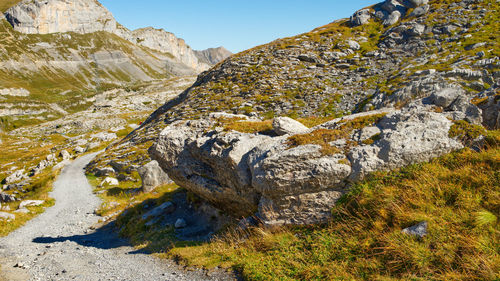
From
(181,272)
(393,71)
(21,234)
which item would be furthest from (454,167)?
(393,71)

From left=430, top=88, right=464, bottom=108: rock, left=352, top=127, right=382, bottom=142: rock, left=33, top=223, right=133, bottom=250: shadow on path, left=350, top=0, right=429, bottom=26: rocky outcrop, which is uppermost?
left=350, top=0, right=429, bottom=26: rocky outcrop

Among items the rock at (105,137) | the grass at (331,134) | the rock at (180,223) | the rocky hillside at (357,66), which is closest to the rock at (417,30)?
the rocky hillside at (357,66)

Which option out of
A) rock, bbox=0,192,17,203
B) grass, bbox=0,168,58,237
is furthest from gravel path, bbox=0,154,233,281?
rock, bbox=0,192,17,203

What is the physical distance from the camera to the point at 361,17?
4669cm

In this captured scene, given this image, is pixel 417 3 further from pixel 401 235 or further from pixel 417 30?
pixel 401 235

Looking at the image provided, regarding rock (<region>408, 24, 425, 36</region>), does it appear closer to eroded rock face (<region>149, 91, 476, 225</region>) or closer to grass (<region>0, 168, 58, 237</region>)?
eroded rock face (<region>149, 91, 476, 225</region>)

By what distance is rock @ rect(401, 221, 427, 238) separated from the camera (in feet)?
22.4

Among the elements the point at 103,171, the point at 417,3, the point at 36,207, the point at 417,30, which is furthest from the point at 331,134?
the point at 417,3

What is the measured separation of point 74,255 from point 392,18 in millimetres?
51691

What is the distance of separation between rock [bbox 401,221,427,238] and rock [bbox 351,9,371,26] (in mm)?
47802

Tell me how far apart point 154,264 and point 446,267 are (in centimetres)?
1061

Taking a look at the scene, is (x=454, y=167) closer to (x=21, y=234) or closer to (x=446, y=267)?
(x=446, y=267)

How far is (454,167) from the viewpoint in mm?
8383

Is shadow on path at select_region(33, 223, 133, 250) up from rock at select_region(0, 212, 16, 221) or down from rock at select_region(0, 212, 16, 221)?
down
